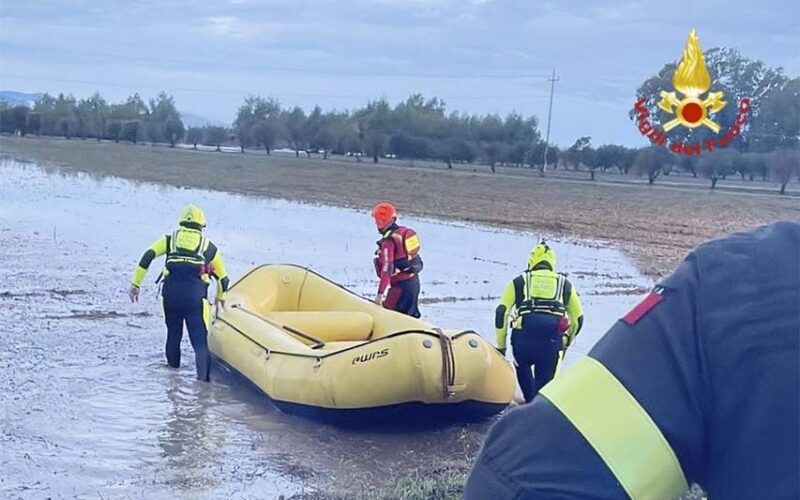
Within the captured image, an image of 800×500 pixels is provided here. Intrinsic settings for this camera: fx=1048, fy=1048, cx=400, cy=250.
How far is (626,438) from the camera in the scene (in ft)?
3.30

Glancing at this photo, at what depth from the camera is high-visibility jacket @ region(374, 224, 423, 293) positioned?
10.5 metres

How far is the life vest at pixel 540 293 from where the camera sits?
8.09 meters

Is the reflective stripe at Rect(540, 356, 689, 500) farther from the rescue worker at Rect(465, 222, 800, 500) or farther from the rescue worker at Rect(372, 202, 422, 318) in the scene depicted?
the rescue worker at Rect(372, 202, 422, 318)

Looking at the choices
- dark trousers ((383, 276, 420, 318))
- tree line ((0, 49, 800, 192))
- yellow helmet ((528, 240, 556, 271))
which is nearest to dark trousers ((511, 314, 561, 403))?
yellow helmet ((528, 240, 556, 271))

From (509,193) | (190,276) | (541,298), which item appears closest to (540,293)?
(541,298)

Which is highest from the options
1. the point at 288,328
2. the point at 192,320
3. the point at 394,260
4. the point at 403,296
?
the point at 394,260

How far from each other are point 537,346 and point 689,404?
7.19 meters

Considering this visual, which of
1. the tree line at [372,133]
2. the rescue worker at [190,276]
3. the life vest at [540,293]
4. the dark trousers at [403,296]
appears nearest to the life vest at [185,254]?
the rescue worker at [190,276]

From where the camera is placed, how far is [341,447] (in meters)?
7.88

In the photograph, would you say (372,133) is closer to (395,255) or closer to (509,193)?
(509,193)

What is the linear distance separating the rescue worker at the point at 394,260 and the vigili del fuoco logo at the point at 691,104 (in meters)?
7.93

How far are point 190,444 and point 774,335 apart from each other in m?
6.98

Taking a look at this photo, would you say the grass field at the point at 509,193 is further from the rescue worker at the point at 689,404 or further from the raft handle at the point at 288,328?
the rescue worker at the point at 689,404

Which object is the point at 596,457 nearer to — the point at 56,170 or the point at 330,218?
the point at 330,218
